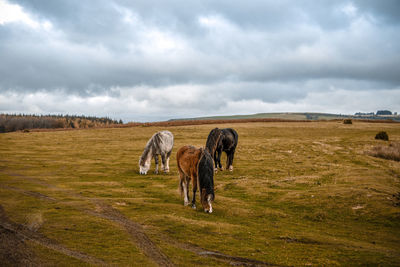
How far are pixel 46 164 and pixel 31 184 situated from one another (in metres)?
9.26

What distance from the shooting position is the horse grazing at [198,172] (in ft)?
37.2

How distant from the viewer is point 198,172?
11.4m

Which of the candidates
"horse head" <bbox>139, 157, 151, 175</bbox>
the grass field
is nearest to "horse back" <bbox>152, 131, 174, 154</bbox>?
"horse head" <bbox>139, 157, 151, 175</bbox>

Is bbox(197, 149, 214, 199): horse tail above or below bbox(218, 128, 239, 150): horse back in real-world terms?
below

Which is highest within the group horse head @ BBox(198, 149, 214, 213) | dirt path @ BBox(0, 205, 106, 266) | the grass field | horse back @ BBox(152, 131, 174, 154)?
horse back @ BBox(152, 131, 174, 154)

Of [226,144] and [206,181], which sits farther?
[226,144]

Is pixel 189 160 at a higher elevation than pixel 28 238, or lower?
higher

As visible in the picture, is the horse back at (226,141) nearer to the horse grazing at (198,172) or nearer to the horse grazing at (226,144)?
the horse grazing at (226,144)

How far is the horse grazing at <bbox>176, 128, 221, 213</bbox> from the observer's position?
446 inches

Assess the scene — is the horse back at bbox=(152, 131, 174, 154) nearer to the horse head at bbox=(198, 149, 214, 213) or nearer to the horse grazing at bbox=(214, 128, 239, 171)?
the horse grazing at bbox=(214, 128, 239, 171)

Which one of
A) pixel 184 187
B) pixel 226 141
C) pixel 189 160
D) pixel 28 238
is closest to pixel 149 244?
pixel 28 238

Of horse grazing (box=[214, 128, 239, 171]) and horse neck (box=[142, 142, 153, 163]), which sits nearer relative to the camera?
horse neck (box=[142, 142, 153, 163])

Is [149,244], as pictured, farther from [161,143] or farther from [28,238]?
[161,143]

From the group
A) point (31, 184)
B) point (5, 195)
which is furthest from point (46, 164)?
point (5, 195)
